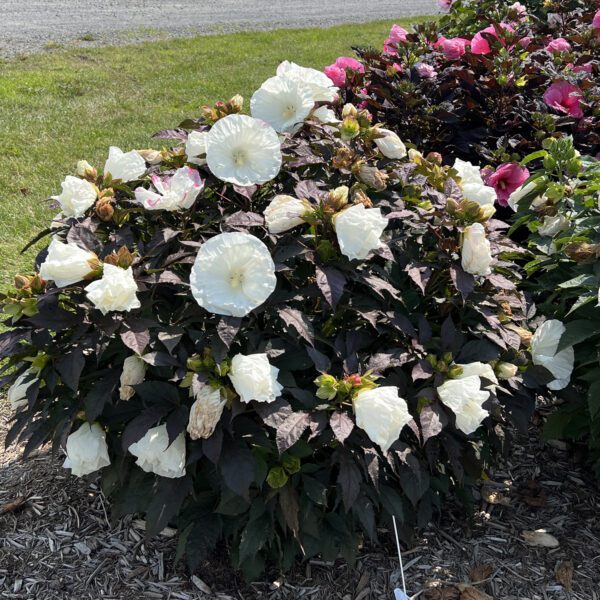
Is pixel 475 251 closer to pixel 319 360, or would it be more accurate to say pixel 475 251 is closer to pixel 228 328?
pixel 319 360

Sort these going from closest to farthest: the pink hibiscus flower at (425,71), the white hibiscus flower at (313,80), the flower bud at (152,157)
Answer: the white hibiscus flower at (313,80), the flower bud at (152,157), the pink hibiscus flower at (425,71)

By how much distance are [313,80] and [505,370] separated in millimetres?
1053

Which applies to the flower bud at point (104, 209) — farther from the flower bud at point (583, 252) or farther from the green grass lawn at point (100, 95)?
the green grass lawn at point (100, 95)

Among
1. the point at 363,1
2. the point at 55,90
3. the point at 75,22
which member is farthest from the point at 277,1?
the point at 55,90

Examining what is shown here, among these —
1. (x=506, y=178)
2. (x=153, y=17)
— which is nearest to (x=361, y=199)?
(x=506, y=178)

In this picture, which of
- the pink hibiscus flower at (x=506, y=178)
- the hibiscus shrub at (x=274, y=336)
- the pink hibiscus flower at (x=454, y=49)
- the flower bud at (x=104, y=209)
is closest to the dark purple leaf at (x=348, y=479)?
the hibiscus shrub at (x=274, y=336)

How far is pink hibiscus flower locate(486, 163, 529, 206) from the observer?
2.79m

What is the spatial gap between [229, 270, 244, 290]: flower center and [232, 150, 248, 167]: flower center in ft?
1.20

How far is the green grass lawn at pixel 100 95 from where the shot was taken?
493 cm

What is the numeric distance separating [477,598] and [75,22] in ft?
33.9

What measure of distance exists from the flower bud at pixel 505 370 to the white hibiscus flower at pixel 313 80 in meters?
0.98

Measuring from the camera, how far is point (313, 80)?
225 centimetres

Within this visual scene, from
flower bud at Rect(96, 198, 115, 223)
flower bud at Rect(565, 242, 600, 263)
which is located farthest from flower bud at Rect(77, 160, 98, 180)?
flower bud at Rect(565, 242, 600, 263)

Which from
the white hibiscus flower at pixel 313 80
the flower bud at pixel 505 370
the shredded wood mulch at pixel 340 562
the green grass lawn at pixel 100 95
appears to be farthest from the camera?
the green grass lawn at pixel 100 95
